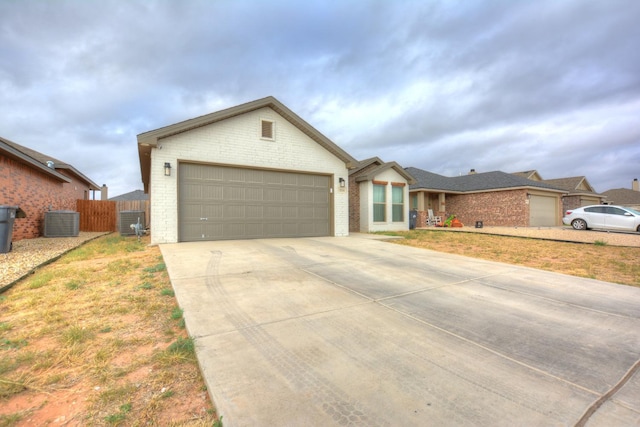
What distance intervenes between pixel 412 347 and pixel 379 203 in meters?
12.5

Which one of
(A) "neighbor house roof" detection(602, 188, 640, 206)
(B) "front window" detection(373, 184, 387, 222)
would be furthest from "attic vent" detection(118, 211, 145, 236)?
(A) "neighbor house roof" detection(602, 188, 640, 206)

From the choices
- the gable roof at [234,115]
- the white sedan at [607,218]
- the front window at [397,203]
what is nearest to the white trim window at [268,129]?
the gable roof at [234,115]

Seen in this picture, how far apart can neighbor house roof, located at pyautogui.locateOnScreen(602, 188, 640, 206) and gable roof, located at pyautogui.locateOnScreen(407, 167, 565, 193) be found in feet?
88.6

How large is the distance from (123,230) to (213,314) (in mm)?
11290

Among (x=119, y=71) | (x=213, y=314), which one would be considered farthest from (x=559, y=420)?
(x=119, y=71)

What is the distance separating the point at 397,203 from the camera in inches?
605

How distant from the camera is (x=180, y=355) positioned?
7.63 ft

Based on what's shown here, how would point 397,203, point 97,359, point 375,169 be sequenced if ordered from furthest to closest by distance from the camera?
point 397,203 → point 375,169 → point 97,359

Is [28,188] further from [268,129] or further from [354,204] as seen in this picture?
[354,204]

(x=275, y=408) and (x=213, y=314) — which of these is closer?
(x=275, y=408)

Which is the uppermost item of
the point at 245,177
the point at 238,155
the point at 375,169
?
the point at 375,169

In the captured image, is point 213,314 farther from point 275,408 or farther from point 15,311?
point 15,311

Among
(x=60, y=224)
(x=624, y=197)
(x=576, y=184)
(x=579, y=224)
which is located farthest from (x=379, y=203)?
(x=624, y=197)

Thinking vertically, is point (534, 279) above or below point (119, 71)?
below
